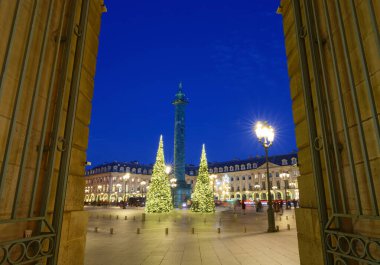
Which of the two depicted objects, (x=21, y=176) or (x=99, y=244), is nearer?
(x=21, y=176)

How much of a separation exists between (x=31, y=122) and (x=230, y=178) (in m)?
101

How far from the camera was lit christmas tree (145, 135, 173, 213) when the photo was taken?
33312 millimetres

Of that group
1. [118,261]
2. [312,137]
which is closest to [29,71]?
[312,137]

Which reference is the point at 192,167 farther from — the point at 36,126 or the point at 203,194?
the point at 36,126

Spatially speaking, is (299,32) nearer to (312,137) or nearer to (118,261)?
(312,137)

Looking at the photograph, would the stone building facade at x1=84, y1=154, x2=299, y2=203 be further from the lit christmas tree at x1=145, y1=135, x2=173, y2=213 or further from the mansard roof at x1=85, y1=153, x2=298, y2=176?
the lit christmas tree at x1=145, y1=135, x2=173, y2=213

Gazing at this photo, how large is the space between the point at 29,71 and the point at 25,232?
218 cm

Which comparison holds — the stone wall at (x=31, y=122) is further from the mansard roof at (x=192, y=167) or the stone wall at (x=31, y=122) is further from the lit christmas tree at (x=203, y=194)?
the mansard roof at (x=192, y=167)

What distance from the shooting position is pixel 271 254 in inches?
370

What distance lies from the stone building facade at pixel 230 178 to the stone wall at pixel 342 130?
8152 centimetres

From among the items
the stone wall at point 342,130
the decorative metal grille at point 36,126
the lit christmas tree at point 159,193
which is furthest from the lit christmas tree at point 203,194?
the decorative metal grille at point 36,126

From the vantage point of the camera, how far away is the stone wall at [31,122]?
3211mm

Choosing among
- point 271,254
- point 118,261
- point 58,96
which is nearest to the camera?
point 58,96

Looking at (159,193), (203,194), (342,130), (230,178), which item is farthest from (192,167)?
(342,130)
